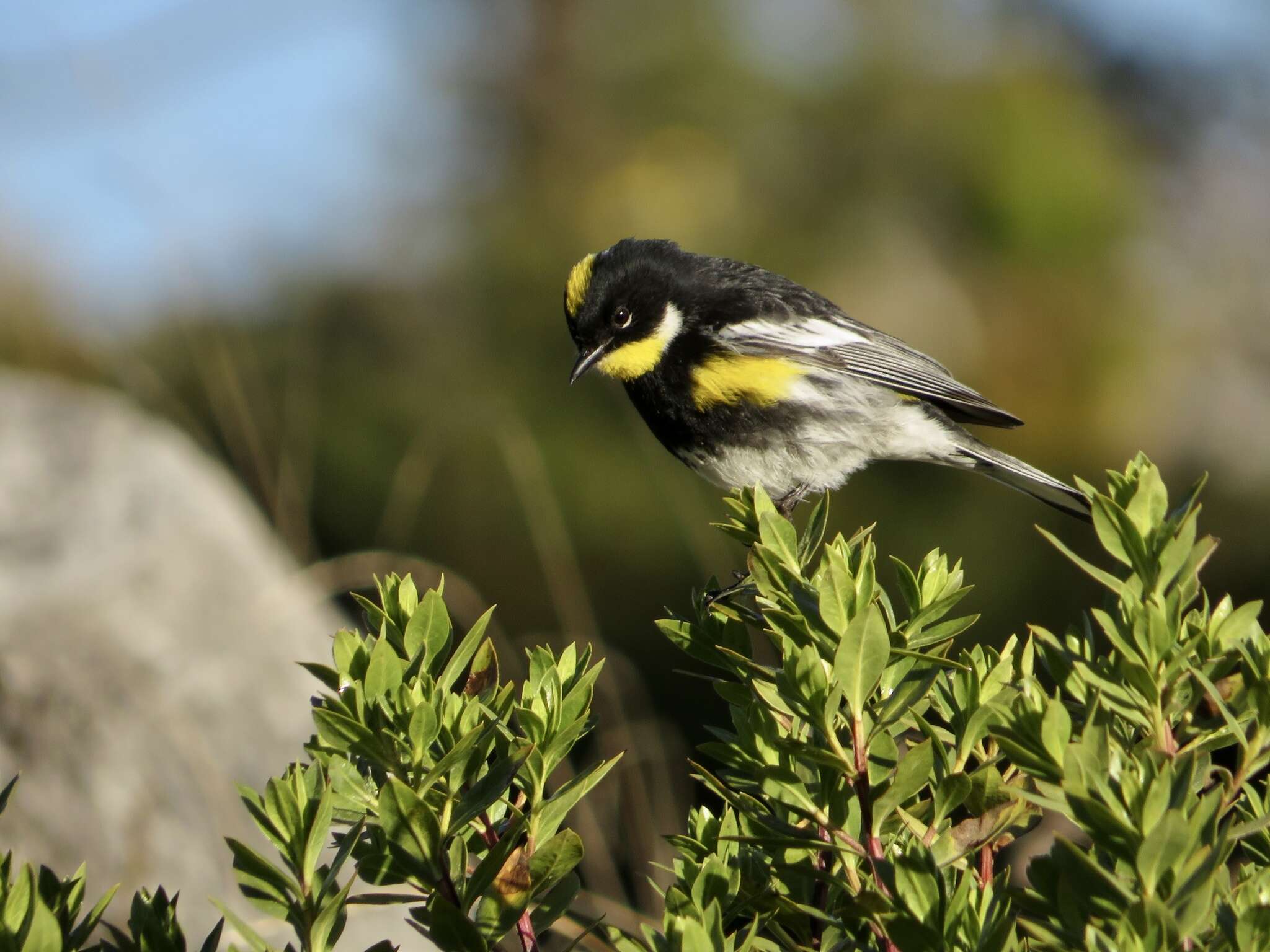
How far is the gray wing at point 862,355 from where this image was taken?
371 centimetres

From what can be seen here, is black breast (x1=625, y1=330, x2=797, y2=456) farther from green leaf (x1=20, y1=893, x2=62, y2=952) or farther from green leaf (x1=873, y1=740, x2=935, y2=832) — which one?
green leaf (x1=20, y1=893, x2=62, y2=952)

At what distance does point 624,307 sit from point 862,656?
8.61ft

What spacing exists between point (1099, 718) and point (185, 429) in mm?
6134

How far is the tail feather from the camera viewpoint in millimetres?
3535

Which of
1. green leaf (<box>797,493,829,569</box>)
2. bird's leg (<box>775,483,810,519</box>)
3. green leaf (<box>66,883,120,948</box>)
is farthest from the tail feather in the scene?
green leaf (<box>66,883,120,948</box>)

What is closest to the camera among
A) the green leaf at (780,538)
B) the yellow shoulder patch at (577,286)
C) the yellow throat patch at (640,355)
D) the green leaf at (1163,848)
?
→ the green leaf at (1163,848)

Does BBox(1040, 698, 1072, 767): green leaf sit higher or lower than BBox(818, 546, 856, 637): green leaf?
lower

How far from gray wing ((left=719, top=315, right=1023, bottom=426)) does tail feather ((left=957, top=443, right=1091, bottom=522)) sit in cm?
10

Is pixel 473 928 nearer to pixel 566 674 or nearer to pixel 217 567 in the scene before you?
pixel 566 674

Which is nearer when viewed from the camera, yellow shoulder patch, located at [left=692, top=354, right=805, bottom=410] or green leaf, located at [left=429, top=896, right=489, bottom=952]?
green leaf, located at [left=429, top=896, right=489, bottom=952]

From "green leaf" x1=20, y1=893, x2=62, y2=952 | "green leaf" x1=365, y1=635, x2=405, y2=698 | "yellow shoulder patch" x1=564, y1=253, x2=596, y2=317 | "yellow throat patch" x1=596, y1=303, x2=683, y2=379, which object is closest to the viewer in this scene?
"green leaf" x1=20, y1=893, x2=62, y2=952

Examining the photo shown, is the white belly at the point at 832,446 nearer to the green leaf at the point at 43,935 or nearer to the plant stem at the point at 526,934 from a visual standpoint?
the plant stem at the point at 526,934

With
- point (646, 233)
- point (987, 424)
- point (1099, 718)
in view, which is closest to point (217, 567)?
point (987, 424)

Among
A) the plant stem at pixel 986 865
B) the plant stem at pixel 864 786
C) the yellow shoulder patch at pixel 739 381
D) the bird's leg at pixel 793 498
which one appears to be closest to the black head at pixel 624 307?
the yellow shoulder patch at pixel 739 381
